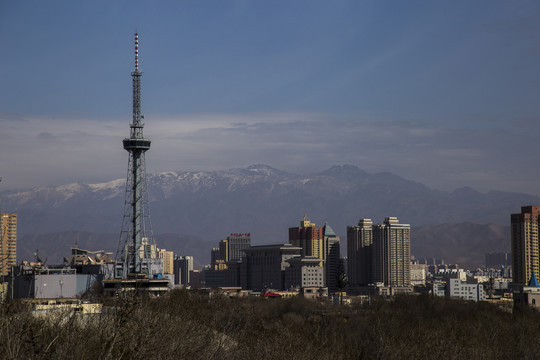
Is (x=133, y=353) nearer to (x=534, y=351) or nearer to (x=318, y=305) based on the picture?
(x=534, y=351)

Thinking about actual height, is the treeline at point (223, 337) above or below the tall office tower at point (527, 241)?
below

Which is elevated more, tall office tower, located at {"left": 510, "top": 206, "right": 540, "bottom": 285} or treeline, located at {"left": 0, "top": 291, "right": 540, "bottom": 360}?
tall office tower, located at {"left": 510, "top": 206, "right": 540, "bottom": 285}

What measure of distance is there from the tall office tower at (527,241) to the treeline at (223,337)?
91.3m

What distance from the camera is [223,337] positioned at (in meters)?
44.3

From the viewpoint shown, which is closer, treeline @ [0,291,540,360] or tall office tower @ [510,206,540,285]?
treeline @ [0,291,540,360]

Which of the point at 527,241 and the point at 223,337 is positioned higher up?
the point at 527,241

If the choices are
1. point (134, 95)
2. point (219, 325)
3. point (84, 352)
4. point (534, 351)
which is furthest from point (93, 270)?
point (84, 352)

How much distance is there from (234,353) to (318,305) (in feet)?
300

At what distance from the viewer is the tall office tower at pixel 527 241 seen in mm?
195375

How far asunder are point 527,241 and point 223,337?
538 ft

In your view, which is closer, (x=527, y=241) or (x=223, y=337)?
(x=223, y=337)

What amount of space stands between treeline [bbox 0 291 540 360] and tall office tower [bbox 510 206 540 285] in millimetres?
91250

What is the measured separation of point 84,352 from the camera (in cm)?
2156

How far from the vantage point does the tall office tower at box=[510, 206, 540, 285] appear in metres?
195
